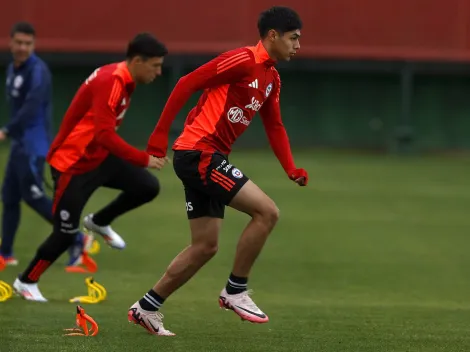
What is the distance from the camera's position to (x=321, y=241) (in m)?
13.0

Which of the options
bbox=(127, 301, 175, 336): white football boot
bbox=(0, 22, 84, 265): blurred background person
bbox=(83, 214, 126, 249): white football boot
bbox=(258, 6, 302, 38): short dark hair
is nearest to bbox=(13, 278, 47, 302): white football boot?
bbox=(83, 214, 126, 249): white football boot

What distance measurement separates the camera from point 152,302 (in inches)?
300

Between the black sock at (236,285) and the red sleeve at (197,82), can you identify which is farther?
the black sock at (236,285)

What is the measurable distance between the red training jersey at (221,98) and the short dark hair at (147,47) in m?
0.78

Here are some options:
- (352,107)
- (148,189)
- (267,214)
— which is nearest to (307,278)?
(148,189)

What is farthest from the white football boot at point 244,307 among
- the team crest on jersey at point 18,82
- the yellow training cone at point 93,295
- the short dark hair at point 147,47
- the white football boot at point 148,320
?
the team crest on jersey at point 18,82

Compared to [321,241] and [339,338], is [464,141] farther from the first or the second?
[339,338]

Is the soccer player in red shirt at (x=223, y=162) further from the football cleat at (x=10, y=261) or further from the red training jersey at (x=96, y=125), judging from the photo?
the football cleat at (x=10, y=261)

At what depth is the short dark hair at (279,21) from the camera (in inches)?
301

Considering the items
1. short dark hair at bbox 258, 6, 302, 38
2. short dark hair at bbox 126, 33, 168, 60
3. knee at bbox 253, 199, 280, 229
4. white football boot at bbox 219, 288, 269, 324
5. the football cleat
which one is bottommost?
the football cleat

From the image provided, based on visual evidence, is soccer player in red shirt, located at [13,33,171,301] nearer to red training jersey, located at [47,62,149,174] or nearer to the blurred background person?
red training jersey, located at [47,62,149,174]

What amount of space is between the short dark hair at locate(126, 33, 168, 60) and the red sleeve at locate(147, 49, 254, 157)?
0.89 m

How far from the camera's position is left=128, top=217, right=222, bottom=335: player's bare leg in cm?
757

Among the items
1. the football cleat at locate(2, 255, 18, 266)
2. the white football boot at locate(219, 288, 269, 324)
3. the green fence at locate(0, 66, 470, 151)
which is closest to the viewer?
the white football boot at locate(219, 288, 269, 324)
